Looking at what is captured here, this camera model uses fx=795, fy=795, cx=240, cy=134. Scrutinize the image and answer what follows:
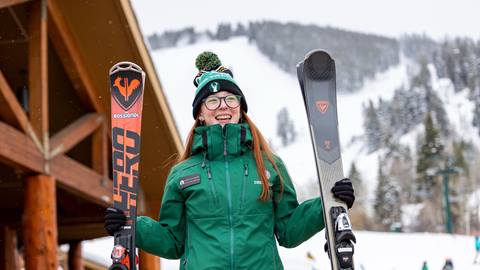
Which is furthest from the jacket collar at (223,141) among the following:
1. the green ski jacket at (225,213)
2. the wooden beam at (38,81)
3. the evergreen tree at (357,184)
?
the evergreen tree at (357,184)

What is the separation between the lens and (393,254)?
2102 centimetres

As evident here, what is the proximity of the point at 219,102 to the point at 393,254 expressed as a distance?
1827 centimetres

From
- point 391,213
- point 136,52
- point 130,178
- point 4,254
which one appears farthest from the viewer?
point 391,213

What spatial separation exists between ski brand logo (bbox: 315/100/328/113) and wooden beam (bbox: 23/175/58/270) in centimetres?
477

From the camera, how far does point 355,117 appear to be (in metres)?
181

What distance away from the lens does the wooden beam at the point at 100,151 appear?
10250 millimetres

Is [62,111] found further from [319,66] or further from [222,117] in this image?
[222,117]

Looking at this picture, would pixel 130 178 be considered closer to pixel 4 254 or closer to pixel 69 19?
pixel 69 19

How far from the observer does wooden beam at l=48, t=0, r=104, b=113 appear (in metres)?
8.80

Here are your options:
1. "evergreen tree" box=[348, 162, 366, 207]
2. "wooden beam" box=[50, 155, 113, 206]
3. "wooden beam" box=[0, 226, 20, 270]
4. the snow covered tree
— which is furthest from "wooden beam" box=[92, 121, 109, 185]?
A: the snow covered tree

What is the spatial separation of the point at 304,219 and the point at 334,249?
18cm

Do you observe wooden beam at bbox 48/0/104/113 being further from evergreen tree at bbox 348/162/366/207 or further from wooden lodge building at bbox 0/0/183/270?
evergreen tree at bbox 348/162/366/207

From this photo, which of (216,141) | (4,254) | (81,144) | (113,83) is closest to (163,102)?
(81,144)

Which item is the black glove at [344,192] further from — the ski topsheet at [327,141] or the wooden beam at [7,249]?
the wooden beam at [7,249]
